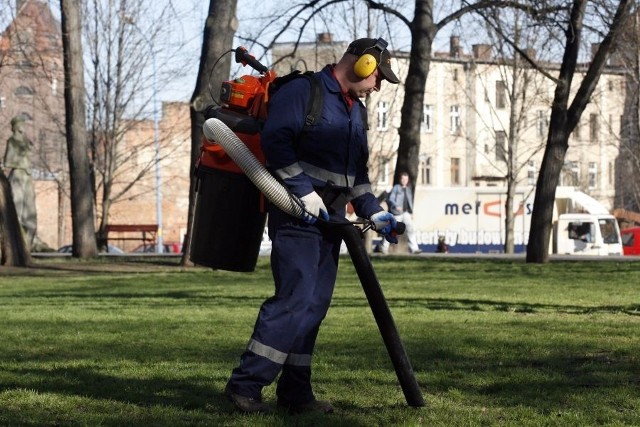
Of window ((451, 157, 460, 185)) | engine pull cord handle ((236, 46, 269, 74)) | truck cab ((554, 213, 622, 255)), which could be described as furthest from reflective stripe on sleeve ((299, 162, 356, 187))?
window ((451, 157, 460, 185))

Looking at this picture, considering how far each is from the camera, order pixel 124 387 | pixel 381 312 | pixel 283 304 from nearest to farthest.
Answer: pixel 283 304 < pixel 381 312 < pixel 124 387

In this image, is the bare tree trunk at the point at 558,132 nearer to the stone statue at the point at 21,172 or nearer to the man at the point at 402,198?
the man at the point at 402,198

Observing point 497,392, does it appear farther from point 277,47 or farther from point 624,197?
point 624,197

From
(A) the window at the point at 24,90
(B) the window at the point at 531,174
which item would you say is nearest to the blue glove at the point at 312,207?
(A) the window at the point at 24,90

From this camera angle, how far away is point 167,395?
7133 millimetres

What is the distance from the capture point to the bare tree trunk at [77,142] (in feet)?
98.9

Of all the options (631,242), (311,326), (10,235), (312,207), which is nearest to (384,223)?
(312,207)

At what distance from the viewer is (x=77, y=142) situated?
3056 cm

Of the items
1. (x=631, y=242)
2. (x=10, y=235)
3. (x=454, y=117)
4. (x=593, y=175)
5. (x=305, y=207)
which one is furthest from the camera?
(x=593, y=175)

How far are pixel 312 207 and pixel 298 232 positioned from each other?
203mm

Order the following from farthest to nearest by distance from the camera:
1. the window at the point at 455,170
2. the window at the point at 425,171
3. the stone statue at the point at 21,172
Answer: the window at the point at 455,170 → the window at the point at 425,171 → the stone statue at the point at 21,172

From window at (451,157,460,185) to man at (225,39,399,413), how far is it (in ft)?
256

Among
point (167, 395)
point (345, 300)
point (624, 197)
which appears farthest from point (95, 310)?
point (624, 197)

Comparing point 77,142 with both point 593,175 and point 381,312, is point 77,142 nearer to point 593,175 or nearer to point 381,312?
point 381,312
